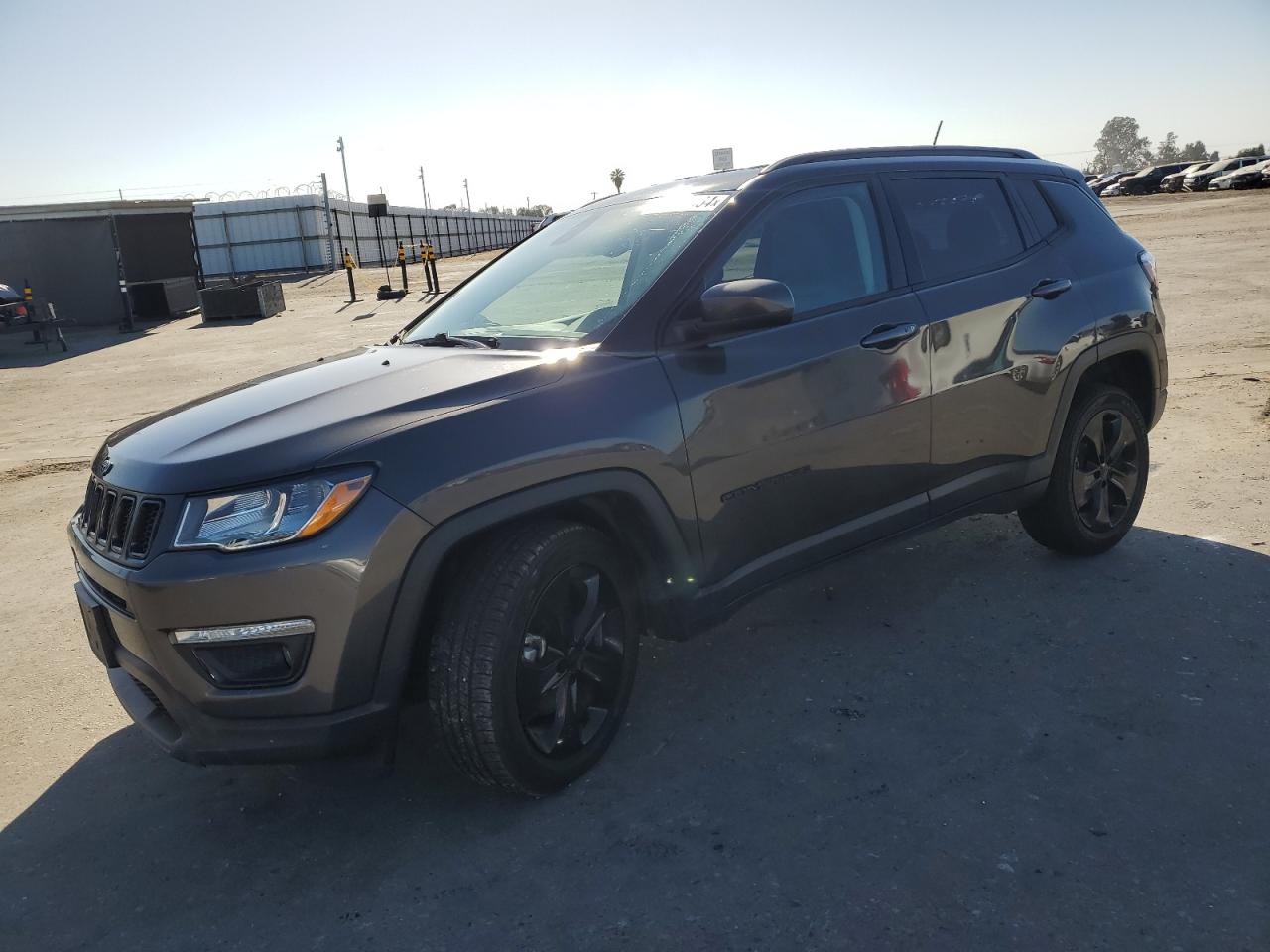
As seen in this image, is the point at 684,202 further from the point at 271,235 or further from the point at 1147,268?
the point at 271,235

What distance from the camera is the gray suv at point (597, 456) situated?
8.04ft

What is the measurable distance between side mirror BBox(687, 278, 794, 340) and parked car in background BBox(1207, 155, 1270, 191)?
155ft

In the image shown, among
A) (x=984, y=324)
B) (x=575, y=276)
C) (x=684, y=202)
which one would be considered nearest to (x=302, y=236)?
(x=575, y=276)

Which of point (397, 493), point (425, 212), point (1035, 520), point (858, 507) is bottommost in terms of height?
point (1035, 520)

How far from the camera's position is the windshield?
322cm

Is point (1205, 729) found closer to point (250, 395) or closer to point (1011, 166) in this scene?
point (1011, 166)

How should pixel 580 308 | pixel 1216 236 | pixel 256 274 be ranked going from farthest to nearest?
pixel 256 274 → pixel 1216 236 → pixel 580 308

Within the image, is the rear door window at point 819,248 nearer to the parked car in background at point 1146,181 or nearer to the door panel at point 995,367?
the door panel at point 995,367

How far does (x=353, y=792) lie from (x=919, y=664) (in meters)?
2.02

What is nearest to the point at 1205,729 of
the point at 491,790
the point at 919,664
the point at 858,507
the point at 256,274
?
the point at 919,664

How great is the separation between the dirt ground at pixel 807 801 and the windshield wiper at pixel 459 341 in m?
1.36

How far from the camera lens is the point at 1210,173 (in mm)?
47250

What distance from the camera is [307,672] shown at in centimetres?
244

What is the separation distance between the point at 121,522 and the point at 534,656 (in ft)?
3.86
